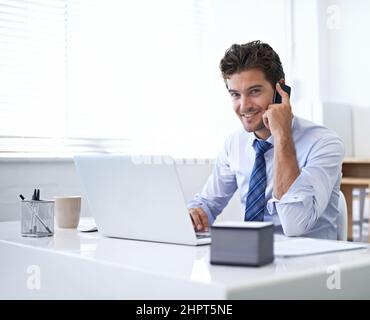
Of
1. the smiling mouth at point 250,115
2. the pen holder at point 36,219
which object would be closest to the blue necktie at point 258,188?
the smiling mouth at point 250,115

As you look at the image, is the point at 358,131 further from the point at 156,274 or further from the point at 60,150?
the point at 156,274

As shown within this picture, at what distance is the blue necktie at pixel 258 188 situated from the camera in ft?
6.86

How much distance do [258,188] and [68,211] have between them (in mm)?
655

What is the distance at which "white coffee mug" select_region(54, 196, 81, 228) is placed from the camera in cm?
195

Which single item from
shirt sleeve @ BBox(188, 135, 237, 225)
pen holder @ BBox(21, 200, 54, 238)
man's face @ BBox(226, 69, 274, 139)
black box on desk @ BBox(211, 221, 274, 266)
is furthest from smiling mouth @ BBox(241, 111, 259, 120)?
black box on desk @ BBox(211, 221, 274, 266)

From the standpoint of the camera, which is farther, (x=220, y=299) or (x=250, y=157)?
(x=250, y=157)

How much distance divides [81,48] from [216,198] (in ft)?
5.35

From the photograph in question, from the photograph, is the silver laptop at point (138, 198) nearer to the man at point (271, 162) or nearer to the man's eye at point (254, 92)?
the man at point (271, 162)

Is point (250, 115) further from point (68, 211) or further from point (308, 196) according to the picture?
point (68, 211)

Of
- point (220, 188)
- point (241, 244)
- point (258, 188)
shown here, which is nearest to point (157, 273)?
point (241, 244)

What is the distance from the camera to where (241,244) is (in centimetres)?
112

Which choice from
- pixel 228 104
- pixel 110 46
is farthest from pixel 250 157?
pixel 228 104

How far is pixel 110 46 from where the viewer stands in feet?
12.4

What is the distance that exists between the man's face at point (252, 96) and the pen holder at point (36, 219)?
817 millimetres
